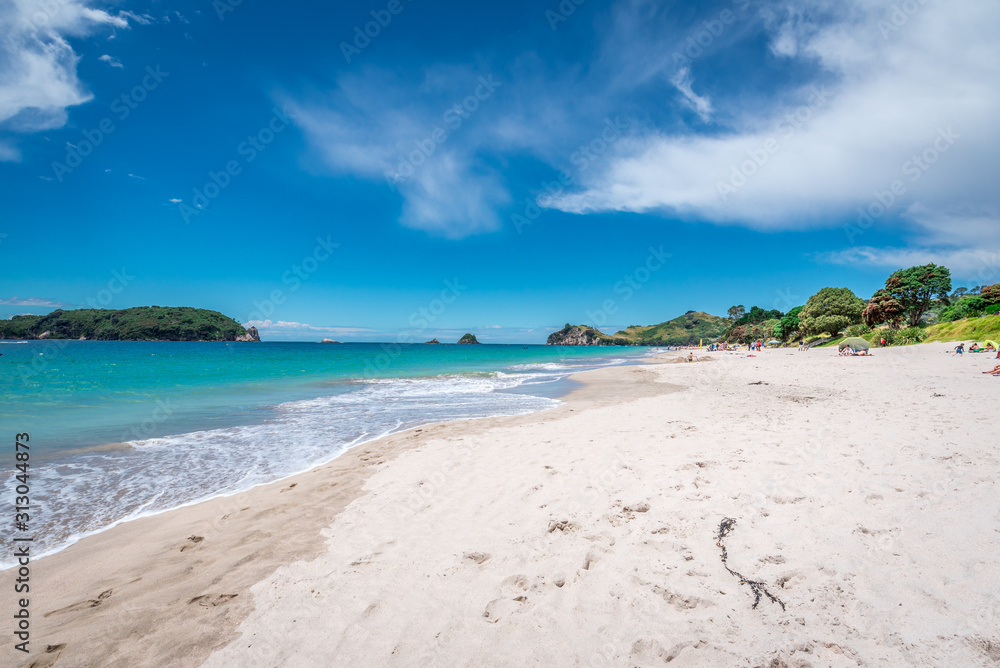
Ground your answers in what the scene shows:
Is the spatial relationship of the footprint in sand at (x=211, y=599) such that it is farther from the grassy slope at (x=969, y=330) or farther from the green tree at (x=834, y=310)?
the green tree at (x=834, y=310)

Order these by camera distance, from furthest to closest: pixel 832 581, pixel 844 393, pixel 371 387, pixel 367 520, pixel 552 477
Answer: pixel 371 387 → pixel 844 393 → pixel 552 477 → pixel 367 520 → pixel 832 581

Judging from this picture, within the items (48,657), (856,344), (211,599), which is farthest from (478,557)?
(856,344)

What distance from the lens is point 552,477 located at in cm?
619

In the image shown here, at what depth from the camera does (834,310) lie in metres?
53.7

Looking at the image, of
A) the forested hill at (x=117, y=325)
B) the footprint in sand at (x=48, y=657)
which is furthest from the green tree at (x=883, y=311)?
the forested hill at (x=117, y=325)

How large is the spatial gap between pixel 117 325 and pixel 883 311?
187 metres

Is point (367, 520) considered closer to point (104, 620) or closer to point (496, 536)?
point (496, 536)

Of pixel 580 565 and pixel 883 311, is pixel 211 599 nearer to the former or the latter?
pixel 580 565

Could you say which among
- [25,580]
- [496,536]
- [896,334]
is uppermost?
[896,334]

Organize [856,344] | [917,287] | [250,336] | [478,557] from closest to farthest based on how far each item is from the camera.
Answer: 1. [478,557]
2. [856,344]
3. [917,287]
4. [250,336]

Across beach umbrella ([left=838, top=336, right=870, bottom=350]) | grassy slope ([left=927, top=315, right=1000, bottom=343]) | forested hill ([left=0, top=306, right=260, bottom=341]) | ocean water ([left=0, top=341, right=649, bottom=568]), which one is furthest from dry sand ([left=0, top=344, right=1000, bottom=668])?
forested hill ([left=0, top=306, right=260, bottom=341])

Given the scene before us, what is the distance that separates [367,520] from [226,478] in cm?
466

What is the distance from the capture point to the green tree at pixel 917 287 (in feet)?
148

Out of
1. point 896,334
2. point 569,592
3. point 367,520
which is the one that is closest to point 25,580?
point 367,520
